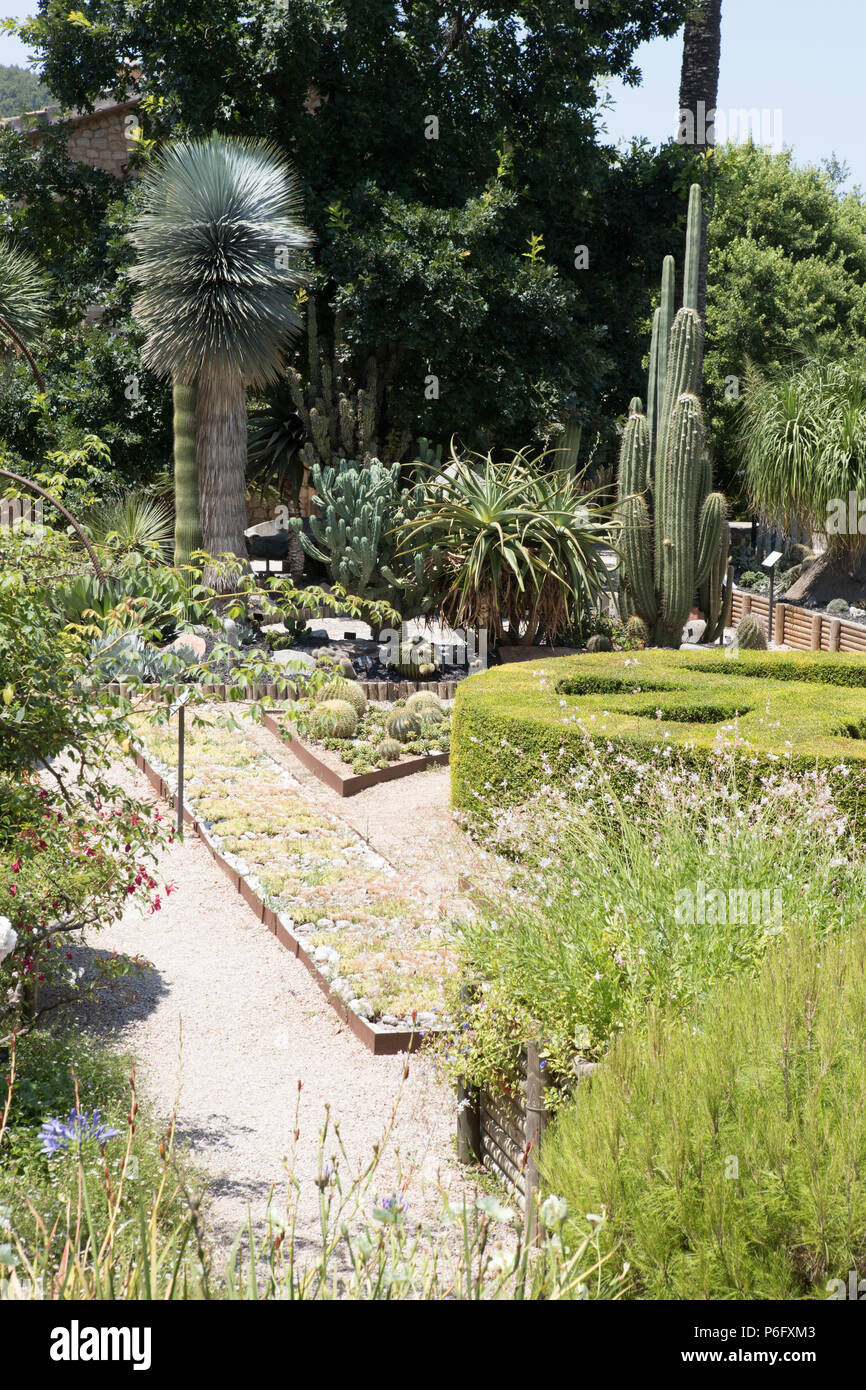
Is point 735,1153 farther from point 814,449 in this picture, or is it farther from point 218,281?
point 814,449

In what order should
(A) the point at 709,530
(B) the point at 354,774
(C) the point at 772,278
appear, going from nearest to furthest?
(B) the point at 354,774
(A) the point at 709,530
(C) the point at 772,278

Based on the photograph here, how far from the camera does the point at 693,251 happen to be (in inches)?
578

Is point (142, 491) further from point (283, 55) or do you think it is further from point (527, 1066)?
point (527, 1066)

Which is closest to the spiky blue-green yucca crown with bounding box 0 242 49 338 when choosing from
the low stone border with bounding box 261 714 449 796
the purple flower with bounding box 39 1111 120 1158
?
the low stone border with bounding box 261 714 449 796

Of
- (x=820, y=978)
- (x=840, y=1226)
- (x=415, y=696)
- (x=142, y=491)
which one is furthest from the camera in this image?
(x=142, y=491)

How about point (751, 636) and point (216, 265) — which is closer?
point (216, 265)

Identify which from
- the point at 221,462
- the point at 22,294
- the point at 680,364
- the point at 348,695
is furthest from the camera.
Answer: the point at 22,294

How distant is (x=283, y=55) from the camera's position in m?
16.5

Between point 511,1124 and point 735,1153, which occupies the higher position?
point 735,1153

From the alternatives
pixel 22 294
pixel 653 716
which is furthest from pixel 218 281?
pixel 653 716

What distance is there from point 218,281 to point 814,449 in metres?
8.62

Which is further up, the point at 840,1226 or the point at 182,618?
the point at 182,618

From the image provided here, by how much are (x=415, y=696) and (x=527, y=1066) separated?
7.87 metres

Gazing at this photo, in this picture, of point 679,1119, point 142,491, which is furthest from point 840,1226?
point 142,491
